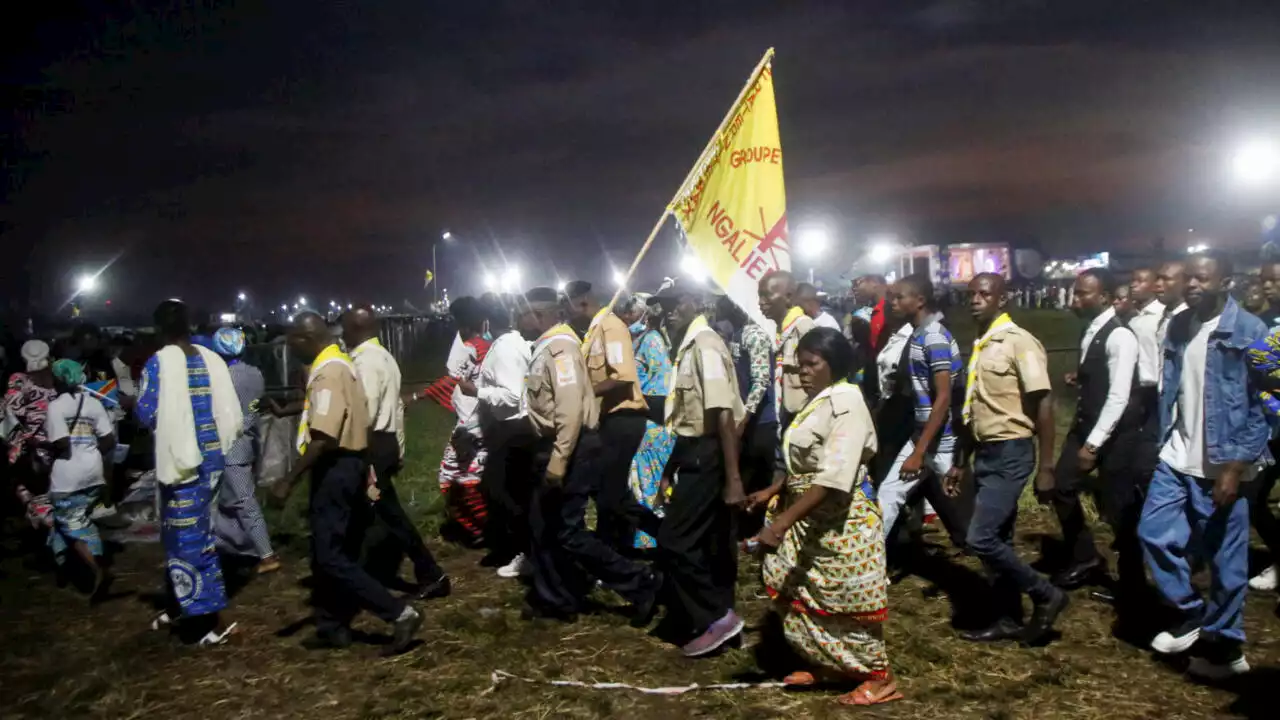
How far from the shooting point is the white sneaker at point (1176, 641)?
5.07m

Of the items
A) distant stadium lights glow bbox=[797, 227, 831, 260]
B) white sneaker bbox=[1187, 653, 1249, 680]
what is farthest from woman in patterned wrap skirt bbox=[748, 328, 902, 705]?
distant stadium lights glow bbox=[797, 227, 831, 260]

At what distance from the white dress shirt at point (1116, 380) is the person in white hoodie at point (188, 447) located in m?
5.54

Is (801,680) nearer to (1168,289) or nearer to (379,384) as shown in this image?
(379,384)

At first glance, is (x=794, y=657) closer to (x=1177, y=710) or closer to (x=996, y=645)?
(x=996, y=645)

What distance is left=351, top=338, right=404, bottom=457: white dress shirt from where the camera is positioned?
6.00 metres

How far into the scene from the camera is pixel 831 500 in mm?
4312

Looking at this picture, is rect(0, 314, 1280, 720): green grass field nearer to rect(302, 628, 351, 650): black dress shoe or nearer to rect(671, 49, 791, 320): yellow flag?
rect(302, 628, 351, 650): black dress shoe

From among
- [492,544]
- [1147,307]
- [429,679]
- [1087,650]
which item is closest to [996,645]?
[1087,650]

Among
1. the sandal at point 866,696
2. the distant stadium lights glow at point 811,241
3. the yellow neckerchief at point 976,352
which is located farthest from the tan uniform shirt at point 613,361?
the distant stadium lights glow at point 811,241

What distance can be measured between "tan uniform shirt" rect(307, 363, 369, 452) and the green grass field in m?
1.41

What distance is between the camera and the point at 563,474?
556 centimetres

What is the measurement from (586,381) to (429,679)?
1999mm

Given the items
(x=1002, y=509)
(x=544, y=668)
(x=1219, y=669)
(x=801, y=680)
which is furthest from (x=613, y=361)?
(x=1219, y=669)

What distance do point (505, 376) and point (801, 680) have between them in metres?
3.00
